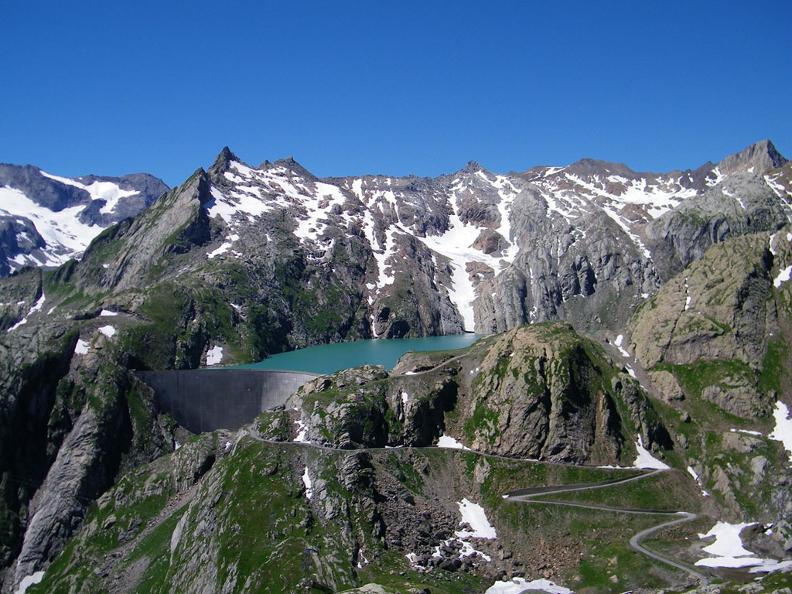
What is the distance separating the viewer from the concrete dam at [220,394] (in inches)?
6024

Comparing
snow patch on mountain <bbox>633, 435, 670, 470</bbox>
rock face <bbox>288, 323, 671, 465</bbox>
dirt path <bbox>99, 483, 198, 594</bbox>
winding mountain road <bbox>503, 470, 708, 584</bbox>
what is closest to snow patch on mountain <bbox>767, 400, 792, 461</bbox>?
rock face <bbox>288, 323, 671, 465</bbox>

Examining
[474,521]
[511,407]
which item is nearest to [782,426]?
[511,407]

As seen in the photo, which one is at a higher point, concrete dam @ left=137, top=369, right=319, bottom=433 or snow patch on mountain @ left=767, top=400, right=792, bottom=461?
concrete dam @ left=137, top=369, right=319, bottom=433

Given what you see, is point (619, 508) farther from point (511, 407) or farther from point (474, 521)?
point (511, 407)

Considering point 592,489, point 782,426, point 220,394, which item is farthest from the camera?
point 220,394

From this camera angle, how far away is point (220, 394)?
506ft

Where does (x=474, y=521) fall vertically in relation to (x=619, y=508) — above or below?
below

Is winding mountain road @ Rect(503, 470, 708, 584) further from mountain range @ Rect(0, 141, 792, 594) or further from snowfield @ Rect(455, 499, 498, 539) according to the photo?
snowfield @ Rect(455, 499, 498, 539)

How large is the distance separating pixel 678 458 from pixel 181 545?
74617 millimetres

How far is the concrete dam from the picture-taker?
153000 mm

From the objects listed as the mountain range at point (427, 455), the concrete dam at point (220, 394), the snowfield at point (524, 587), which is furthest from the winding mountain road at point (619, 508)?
the concrete dam at point (220, 394)

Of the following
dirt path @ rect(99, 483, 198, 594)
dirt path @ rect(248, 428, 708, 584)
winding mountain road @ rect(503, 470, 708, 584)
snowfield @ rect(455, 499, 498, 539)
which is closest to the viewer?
winding mountain road @ rect(503, 470, 708, 584)

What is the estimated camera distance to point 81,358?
523ft

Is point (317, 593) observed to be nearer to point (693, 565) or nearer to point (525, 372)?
point (693, 565)
